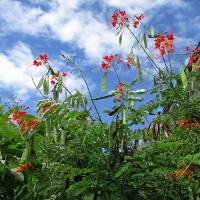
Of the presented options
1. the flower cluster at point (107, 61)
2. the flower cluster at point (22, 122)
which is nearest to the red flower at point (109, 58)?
the flower cluster at point (107, 61)

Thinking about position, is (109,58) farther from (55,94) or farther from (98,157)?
(98,157)

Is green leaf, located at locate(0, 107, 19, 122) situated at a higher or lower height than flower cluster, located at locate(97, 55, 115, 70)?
lower

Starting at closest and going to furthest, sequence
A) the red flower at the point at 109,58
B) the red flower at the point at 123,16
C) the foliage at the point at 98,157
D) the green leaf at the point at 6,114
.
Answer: the foliage at the point at 98,157
the green leaf at the point at 6,114
the red flower at the point at 109,58
the red flower at the point at 123,16

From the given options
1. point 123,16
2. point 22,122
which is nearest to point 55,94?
point 22,122

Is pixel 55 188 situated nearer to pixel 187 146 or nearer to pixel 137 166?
pixel 137 166

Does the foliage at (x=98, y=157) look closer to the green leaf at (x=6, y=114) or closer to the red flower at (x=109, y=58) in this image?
the green leaf at (x=6, y=114)

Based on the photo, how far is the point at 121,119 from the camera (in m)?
2.46

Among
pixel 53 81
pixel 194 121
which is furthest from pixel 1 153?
pixel 194 121

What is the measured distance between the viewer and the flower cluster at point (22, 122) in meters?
2.59

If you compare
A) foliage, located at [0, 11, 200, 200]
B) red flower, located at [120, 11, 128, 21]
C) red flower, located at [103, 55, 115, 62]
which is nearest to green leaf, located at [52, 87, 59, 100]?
foliage, located at [0, 11, 200, 200]

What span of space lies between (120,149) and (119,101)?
1.34ft

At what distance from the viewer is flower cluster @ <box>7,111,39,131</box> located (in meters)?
2.59

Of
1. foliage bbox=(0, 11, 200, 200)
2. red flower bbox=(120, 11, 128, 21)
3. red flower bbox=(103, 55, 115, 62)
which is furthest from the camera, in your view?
red flower bbox=(120, 11, 128, 21)

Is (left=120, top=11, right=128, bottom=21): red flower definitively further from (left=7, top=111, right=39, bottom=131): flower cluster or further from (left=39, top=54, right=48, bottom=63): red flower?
(left=7, top=111, right=39, bottom=131): flower cluster
